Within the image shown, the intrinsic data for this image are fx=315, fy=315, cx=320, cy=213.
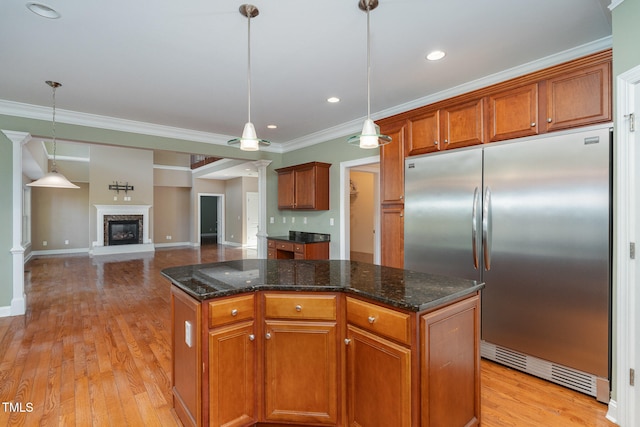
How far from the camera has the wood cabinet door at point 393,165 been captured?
3.33 meters

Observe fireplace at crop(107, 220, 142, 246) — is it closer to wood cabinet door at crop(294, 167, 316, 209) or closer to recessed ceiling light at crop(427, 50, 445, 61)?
wood cabinet door at crop(294, 167, 316, 209)

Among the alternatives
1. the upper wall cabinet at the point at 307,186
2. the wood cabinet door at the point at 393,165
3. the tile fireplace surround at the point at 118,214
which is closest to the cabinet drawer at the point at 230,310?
the wood cabinet door at the point at 393,165

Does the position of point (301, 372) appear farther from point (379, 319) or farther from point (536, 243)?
point (536, 243)

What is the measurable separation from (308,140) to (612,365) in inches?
181

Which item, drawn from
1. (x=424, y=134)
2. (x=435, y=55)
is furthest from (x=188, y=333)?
(x=435, y=55)

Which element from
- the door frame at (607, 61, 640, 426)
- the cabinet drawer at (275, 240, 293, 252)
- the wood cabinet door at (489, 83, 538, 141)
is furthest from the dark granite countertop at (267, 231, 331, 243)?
the door frame at (607, 61, 640, 426)

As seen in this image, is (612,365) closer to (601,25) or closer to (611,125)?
(611,125)

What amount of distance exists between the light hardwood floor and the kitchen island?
536mm

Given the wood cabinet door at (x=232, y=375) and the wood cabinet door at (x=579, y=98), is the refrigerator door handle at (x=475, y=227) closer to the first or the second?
the wood cabinet door at (x=579, y=98)

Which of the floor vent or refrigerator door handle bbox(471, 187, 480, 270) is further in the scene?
refrigerator door handle bbox(471, 187, 480, 270)

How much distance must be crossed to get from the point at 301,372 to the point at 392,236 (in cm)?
200

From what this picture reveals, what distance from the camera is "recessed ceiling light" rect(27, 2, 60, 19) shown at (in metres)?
2.00

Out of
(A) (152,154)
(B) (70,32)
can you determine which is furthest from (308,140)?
(A) (152,154)

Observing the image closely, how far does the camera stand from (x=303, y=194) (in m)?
5.24
